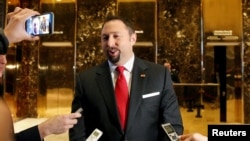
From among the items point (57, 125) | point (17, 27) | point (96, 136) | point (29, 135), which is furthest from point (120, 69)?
point (17, 27)

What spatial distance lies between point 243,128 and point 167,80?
4.34ft

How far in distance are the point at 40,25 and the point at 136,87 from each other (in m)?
0.84

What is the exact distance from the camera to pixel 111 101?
233 centimetres

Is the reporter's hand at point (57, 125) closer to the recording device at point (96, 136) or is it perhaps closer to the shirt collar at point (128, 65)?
the recording device at point (96, 136)

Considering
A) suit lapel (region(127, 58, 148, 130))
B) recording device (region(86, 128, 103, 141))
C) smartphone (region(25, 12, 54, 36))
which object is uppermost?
smartphone (region(25, 12, 54, 36))

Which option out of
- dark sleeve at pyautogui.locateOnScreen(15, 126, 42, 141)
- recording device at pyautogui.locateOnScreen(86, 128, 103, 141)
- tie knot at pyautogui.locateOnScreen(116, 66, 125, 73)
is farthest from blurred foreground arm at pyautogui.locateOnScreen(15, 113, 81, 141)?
tie knot at pyautogui.locateOnScreen(116, 66, 125, 73)

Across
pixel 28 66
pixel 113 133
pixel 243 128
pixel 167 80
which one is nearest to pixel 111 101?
pixel 113 133

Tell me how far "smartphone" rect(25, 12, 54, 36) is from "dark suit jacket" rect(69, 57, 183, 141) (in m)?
0.68

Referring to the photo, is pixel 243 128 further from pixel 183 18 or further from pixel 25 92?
pixel 25 92

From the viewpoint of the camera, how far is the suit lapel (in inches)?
89.4

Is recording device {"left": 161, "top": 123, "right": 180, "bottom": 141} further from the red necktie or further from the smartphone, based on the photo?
the smartphone

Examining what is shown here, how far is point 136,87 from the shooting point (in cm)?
236

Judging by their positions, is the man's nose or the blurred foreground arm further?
the man's nose

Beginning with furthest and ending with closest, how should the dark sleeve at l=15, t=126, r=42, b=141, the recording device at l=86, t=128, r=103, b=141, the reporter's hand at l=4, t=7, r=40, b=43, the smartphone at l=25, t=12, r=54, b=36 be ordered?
the recording device at l=86, t=128, r=103, b=141, the dark sleeve at l=15, t=126, r=42, b=141, the smartphone at l=25, t=12, r=54, b=36, the reporter's hand at l=4, t=7, r=40, b=43
